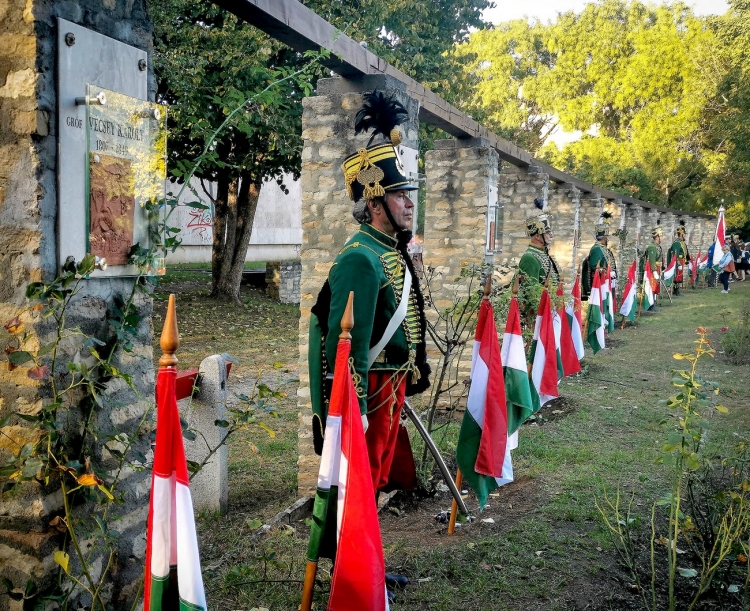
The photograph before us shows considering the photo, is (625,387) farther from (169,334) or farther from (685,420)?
(169,334)

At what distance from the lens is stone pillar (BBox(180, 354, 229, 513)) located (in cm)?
473

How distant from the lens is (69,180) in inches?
105

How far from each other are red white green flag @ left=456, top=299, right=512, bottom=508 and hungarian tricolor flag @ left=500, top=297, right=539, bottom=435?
0.37 m

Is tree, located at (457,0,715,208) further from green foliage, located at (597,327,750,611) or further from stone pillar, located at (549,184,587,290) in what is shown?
green foliage, located at (597,327,750,611)

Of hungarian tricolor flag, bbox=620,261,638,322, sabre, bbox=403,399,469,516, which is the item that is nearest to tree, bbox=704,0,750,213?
hungarian tricolor flag, bbox=620,261,638,322

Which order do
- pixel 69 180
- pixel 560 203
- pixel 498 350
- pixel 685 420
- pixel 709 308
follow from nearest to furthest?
pixel 69 180
pixel 685 420
pixel 498 350
pixel 560 203
pixel 709 308

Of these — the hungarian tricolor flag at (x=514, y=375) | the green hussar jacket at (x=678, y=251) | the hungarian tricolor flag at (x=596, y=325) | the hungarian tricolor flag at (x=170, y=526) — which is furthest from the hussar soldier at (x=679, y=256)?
the hungarian tricolor flag at (x=170, y=526)

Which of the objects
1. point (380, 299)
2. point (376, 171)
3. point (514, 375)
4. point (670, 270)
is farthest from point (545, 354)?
point (670, 270)

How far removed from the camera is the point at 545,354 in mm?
6594

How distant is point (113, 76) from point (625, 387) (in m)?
7.92

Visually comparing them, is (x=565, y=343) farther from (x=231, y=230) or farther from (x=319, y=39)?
(x=231, y=230)

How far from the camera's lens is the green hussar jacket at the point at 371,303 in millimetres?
3303

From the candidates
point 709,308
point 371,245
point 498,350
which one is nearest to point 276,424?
point 498,350

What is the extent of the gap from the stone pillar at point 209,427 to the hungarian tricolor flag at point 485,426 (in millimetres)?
1564
